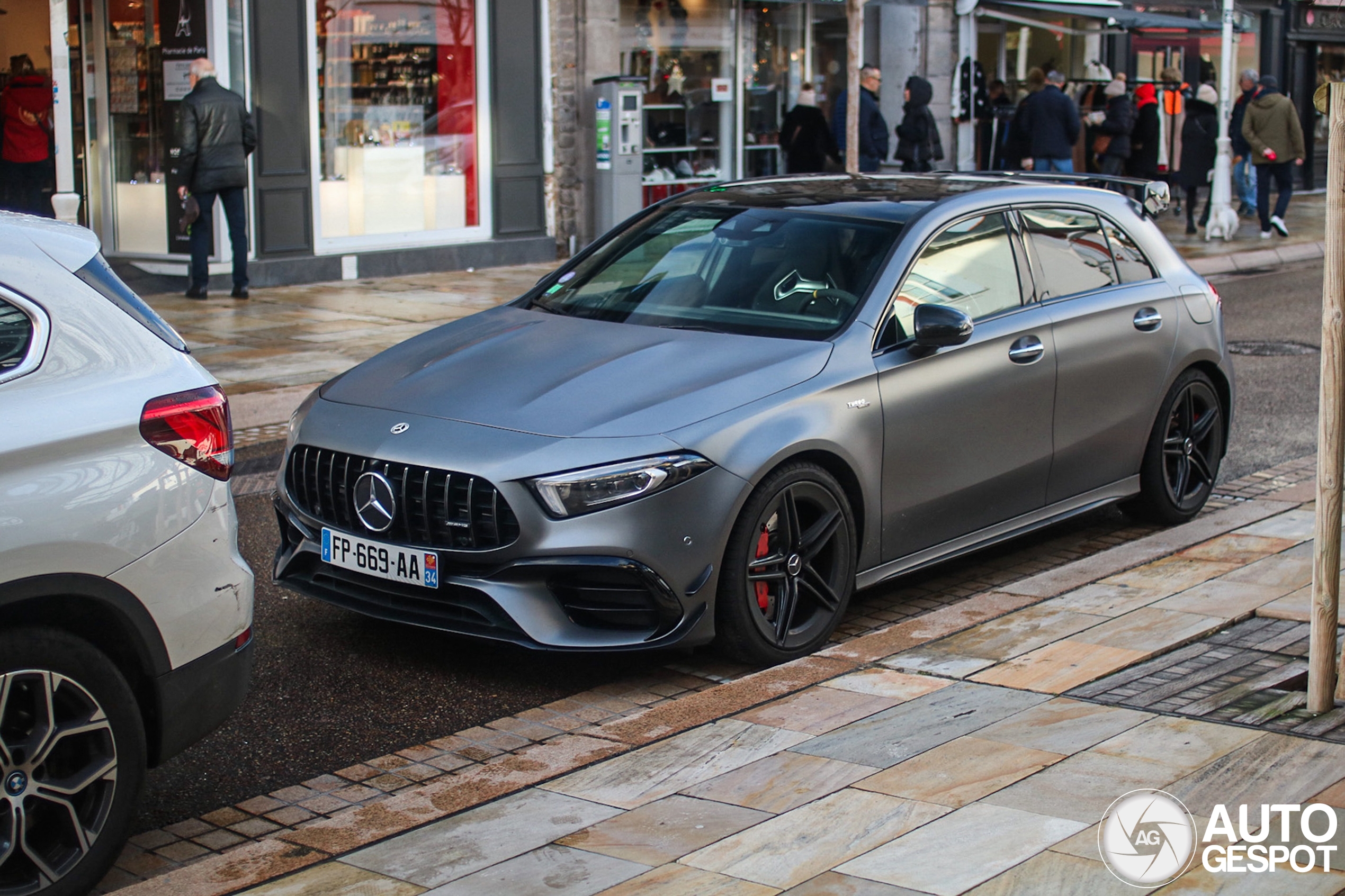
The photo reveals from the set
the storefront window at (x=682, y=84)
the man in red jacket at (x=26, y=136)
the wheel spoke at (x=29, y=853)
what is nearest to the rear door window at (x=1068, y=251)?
the wheel spoke at (x=29, y=853)

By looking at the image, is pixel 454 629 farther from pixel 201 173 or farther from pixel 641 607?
pixel 201 173

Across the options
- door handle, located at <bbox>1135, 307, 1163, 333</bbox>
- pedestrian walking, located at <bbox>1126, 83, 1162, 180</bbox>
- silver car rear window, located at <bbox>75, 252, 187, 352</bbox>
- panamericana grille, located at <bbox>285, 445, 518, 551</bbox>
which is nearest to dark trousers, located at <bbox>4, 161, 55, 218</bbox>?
panamericana grille, located at <bbox>285, 445, 518, 551</bbox>

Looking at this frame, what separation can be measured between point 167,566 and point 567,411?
5.64 ft

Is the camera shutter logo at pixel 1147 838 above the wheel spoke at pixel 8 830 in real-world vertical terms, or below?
below

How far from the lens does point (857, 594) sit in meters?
6.54

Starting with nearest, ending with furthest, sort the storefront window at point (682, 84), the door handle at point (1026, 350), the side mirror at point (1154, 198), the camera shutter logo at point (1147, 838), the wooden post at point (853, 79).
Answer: the camera shutter logo at point (1147, 838) < the door handle at point (1026, 350) < the side mirror at point (1154, 198) < the wooden post at point (853, 79) < the storefront window at point (682, 84)

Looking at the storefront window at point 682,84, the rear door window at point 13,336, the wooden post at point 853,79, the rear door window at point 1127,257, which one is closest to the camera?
the rear door window at point 13,336

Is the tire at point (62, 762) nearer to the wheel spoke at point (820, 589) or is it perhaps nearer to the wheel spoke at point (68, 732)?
the wheel spoke at point (68, 732)

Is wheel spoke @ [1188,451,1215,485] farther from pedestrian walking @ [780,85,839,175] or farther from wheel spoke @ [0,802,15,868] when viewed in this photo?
pedestrian walking @ [780,85,839,175]

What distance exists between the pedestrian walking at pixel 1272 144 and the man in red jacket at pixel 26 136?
1464cm

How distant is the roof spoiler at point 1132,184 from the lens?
7477mm

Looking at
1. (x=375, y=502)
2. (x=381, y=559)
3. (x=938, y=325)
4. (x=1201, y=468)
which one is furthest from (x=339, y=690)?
(x=1201, y=468)

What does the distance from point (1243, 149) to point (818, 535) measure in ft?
64.3

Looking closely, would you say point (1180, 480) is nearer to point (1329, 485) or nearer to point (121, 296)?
point (1329, 485)
